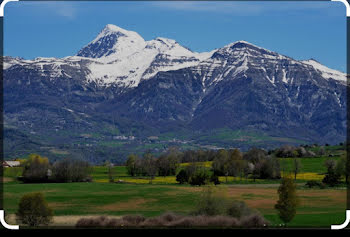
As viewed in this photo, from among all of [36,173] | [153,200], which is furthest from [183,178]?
[153,200]

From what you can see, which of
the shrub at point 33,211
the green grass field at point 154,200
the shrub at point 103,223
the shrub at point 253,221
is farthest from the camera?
the green grass field at point 154,200

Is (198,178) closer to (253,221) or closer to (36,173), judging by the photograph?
(36,173)

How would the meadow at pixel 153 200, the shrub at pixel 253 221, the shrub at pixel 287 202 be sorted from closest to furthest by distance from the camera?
the shrub at pixel 253 221, the shrub at pixel 287 202, the meadow at pixel 153 200

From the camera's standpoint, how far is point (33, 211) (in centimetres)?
3719

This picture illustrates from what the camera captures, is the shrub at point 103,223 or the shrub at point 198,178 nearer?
the shrub at point 103,223

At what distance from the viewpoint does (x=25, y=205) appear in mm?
37906

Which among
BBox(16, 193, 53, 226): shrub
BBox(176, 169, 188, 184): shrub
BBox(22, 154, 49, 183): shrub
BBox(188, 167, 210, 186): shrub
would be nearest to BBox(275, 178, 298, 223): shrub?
BBox(16, 193, 53, 226): shrub

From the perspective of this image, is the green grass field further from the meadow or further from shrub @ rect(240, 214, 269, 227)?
shrub @ rect(240, 214, 269, 227)

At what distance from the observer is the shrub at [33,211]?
1419 inches

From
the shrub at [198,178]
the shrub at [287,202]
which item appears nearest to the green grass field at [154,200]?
the shrub at [287,202]

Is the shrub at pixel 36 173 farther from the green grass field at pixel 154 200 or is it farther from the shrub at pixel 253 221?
the shrub at pixel 253 221

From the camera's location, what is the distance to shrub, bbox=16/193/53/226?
118 feet
